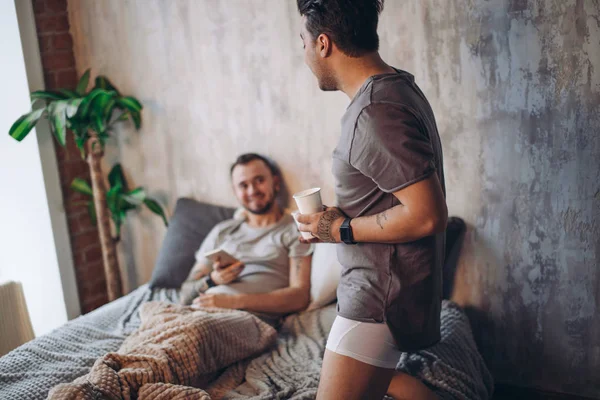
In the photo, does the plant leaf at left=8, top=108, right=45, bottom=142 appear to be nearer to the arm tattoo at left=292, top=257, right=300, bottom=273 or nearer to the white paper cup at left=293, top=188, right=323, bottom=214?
the arm tattoo at left=292, top=257, right=300, bottom=273

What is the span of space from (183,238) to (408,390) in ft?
5.07

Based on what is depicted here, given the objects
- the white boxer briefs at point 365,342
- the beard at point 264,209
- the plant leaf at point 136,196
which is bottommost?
the white boxer briefs at point 365,342

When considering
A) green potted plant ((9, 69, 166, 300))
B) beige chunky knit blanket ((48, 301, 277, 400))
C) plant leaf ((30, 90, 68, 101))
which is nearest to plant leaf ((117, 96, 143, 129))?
green potted plant ((9, 69, 166, 300))

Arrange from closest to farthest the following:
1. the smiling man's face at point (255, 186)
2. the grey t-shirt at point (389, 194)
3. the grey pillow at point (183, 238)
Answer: the grey t-shirt at point (389, 194) → the smiling man's face at point (255, 186) → the grey pillow at point (183, 238)

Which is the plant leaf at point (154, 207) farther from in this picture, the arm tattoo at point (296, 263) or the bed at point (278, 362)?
the arm tattoo at point (296, 263)

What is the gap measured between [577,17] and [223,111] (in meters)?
1.60

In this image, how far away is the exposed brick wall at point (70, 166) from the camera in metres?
3.11

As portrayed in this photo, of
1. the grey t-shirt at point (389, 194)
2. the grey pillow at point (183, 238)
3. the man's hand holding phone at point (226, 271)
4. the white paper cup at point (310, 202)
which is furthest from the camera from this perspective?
the grey pillow at point (183, 238)

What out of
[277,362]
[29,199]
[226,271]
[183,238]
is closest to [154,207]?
[183,238]

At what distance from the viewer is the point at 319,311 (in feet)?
8.11

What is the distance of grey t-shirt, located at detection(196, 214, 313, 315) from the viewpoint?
2.52 m

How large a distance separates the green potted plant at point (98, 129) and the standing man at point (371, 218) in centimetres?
181

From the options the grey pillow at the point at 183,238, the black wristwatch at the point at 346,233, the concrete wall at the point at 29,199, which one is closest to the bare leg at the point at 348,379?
the black wristwatch at the point at 346,233

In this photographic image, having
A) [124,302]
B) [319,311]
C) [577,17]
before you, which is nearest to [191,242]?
[124,302]
